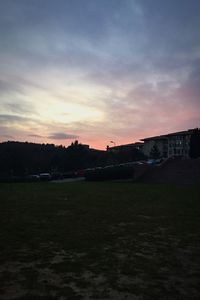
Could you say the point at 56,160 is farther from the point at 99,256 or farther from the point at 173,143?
the point at 99,256

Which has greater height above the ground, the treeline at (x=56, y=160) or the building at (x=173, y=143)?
the building at (x=173, y=143)

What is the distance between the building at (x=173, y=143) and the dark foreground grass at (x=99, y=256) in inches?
3517

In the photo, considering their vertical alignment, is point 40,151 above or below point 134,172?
above

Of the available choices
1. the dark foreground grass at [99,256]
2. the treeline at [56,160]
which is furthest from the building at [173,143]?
the dark foreground grass at [99,256]

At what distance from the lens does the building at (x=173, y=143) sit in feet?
351

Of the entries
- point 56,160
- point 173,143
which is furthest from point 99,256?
point 173,143

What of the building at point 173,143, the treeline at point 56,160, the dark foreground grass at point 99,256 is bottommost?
the dark foreground grass at point 99,256

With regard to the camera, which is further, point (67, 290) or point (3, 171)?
point (3, 171)

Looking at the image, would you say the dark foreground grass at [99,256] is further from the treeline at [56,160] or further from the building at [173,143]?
the building at [173,143]

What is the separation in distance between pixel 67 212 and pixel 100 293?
9597 mm

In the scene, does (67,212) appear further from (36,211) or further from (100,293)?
(100,293)

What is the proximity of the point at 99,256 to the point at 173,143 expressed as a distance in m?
106

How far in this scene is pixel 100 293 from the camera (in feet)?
19.2

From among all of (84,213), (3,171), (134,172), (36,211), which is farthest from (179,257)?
(3,171)
